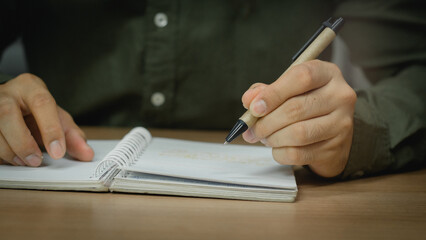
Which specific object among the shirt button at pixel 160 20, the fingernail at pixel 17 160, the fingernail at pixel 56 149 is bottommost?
the fingernail at pixel 17 160

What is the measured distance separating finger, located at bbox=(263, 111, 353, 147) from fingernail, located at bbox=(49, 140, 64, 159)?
1.13ft

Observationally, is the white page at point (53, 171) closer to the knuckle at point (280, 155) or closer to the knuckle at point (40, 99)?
the knuckle at point (40, 99)

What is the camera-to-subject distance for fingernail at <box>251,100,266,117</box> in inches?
23.5

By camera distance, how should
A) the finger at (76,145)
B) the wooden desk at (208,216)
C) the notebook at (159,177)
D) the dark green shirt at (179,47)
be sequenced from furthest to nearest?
the dark green shirt at (179,47), the finger at (76,145), the notebook at (159,177), the wooden desk at (208,216)

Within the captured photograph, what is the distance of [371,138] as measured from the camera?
76 cm

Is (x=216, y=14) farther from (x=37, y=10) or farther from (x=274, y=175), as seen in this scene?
(x=274, y=175)

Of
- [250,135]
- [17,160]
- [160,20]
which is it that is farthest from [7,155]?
[160,20]

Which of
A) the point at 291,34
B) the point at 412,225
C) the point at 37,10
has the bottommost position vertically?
the point at 412,225

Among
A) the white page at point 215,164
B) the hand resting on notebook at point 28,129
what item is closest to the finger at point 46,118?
the hand resting on notebook at point 28,129

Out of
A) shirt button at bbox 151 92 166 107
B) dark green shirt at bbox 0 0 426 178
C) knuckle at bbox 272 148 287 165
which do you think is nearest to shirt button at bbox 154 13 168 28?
dark green shirt at bbox 0 0 426 178

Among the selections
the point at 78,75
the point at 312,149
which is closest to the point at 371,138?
the point at 312,149

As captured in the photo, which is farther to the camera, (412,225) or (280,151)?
(280,151)

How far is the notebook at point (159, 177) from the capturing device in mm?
588

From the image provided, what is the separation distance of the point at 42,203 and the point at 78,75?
72 cm
